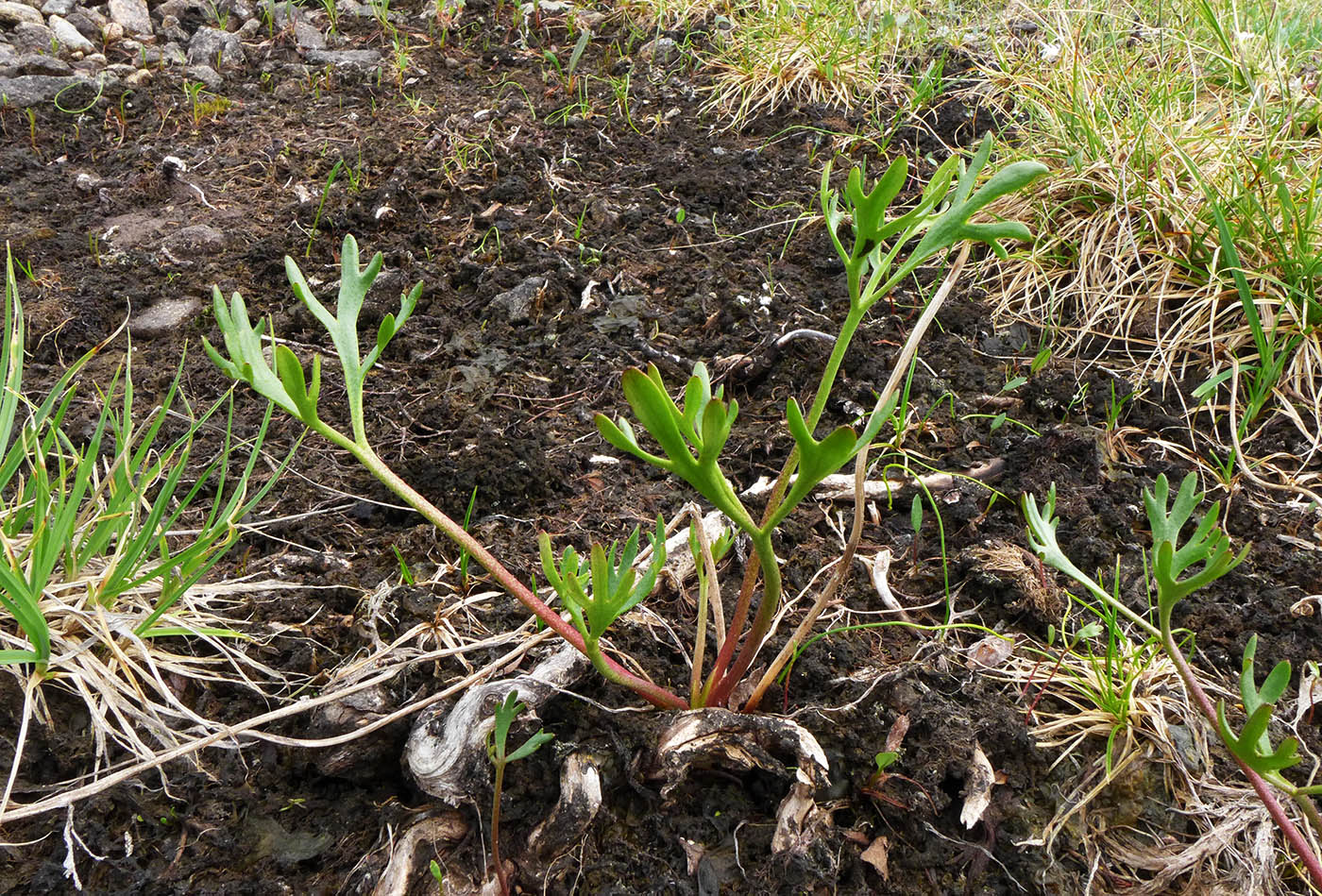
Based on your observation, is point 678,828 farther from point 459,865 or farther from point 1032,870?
point 1032,870

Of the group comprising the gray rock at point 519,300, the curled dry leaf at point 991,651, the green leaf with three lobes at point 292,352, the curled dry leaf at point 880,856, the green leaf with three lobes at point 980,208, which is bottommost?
the gray rock at point 519,300

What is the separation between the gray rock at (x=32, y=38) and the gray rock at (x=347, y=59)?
0.99m

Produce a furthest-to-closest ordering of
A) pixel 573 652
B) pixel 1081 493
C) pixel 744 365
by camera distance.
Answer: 1. pixel 744 365
2. pixel 1081 493
3. pixel 573 652

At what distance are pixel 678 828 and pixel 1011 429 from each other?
1.22m

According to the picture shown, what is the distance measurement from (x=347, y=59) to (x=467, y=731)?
3387mm

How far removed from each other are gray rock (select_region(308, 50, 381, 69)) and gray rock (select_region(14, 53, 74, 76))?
2.95 ft

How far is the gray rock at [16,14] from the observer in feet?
12.0

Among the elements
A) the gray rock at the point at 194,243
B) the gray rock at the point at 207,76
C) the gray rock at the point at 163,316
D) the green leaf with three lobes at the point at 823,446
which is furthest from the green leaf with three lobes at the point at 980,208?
the gray rock at the point at 207,76

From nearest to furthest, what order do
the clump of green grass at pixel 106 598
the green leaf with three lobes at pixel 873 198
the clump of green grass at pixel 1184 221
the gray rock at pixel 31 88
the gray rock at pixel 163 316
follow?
the green leaf with three lobes at pixel 873 198
the clump of green grass at pixel 106 598
the clump of green grass at pixel 1184 221
the gray rock at pixel 163 316
the gray rock at pixel 31 88

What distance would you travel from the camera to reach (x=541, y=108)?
11.2 ft

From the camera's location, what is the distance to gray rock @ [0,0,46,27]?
3.67 m

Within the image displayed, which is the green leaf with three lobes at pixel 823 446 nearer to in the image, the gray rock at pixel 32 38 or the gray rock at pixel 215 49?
the gray rock at pixel 215 49

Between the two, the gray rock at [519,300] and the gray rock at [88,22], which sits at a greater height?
the gray rock at [88,22]

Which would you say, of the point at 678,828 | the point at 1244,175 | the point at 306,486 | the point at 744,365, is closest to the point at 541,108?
the point at 744,365
